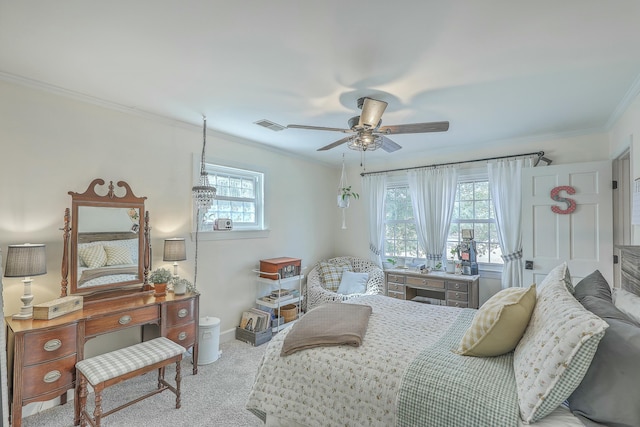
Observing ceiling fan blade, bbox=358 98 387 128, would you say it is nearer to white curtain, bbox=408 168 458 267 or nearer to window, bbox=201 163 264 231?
window, bbox=201 163 264 231

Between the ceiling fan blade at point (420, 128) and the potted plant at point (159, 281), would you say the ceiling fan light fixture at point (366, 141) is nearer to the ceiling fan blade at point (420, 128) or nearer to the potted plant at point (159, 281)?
the ceiling fan blade at point (420, 128)

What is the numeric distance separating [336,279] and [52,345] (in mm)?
3423

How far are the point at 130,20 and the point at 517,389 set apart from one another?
262 cm

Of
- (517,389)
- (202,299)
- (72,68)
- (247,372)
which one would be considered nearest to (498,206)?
(517,389)

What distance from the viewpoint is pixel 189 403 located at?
95.2 inches

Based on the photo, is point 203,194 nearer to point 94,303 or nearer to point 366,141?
point 94,303

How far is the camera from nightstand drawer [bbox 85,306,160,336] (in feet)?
7.43

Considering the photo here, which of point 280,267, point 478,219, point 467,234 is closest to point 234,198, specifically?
point 280,267

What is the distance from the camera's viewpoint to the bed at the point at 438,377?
1.19m

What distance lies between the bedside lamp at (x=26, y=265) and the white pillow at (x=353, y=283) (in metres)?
3.39

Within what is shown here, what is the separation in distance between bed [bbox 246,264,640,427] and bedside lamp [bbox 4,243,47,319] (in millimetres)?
1720

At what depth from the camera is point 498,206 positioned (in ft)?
12.8

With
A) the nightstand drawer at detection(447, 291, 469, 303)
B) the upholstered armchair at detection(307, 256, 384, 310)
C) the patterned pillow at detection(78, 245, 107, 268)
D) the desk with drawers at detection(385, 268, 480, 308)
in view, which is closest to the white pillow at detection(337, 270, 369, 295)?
the upholstered armchair at detection(307, 256, 384, 310)

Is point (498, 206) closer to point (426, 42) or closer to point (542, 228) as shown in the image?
point (542, 228)
